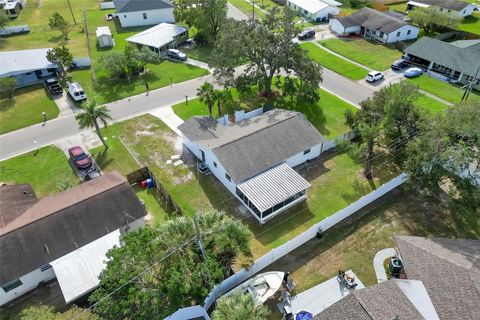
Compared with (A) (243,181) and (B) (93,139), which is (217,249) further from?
(B) (93,139)

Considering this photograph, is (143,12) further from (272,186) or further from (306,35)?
(272,186)

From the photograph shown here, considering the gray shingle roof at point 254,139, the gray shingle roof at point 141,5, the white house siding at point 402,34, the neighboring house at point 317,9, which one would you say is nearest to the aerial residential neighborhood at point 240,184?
the gray shingle roof at point 254,139

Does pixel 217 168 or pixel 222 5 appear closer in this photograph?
pixel 217 168

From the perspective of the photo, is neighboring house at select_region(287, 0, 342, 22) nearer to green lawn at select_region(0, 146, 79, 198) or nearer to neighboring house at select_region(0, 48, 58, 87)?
neighboring house at select_region(0, 48, 58, 87)

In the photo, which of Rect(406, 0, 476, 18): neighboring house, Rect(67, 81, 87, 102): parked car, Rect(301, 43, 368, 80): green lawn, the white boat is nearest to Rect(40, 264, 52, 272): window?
the white boat

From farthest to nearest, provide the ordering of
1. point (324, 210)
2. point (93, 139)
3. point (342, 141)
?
point (93, 139)
point (342, 141)
point (324, 210)

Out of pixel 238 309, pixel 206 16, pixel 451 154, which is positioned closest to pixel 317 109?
pixel 451 154

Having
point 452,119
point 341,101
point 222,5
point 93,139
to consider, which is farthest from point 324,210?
point 222,5
